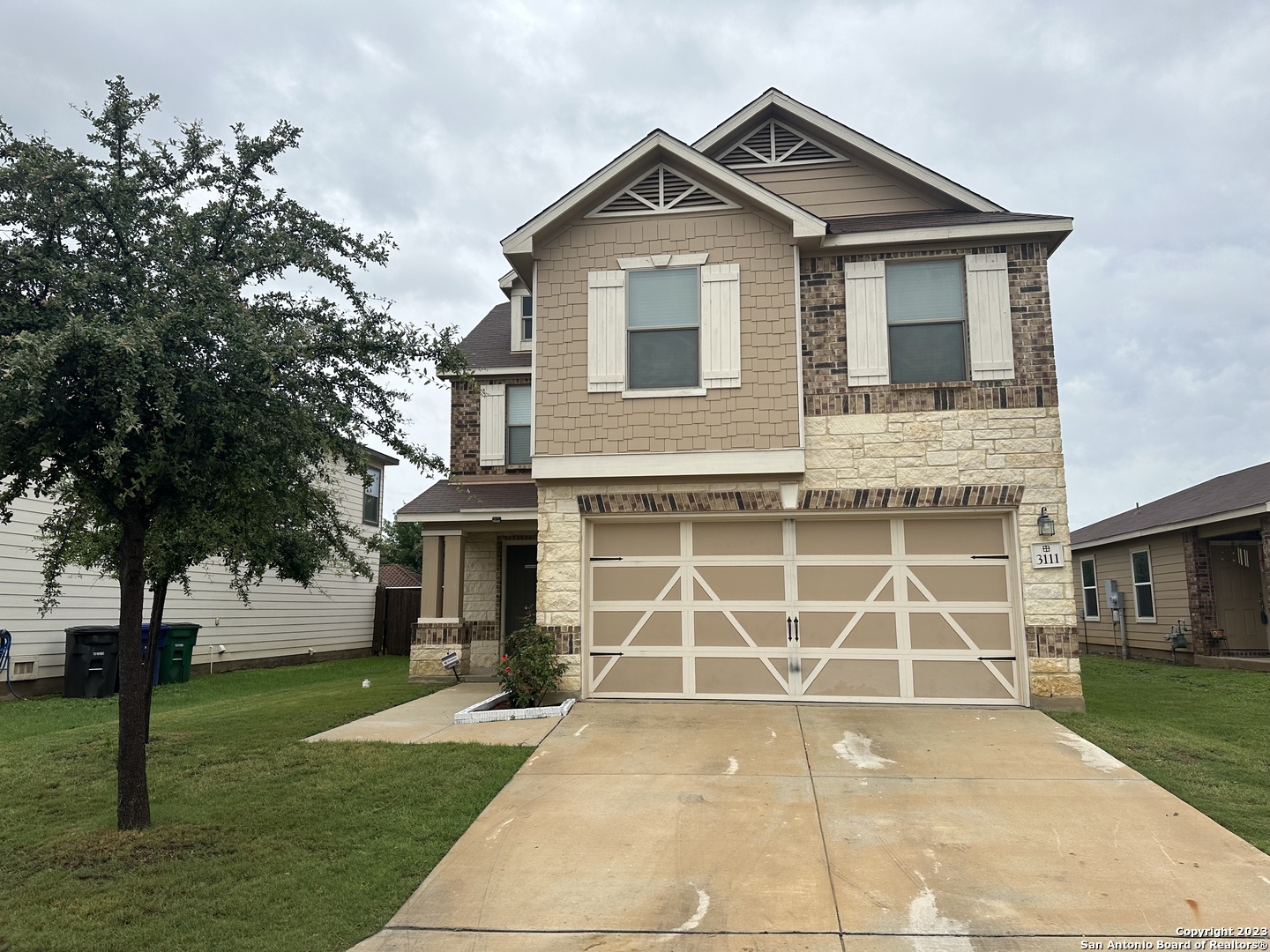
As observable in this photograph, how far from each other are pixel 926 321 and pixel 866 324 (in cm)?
72

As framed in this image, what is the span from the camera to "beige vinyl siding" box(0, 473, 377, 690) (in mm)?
13695

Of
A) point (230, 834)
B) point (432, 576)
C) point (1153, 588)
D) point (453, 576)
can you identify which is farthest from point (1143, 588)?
point (230, 834)

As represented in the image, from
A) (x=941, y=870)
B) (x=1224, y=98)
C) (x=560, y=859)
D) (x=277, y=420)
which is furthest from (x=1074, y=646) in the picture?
(x=1224, y=98)

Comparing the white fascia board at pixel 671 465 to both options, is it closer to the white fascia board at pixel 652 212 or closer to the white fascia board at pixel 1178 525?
the white fascia board at pixel 652 212

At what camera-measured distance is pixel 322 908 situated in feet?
15.3

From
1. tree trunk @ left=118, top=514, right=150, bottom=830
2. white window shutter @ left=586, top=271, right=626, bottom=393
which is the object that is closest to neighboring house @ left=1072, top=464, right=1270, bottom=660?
white window shutter @ left=586, top=271, right=626, bottom=393

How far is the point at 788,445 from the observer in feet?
32.4

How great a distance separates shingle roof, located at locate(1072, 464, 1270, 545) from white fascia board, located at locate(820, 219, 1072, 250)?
25.7 feet

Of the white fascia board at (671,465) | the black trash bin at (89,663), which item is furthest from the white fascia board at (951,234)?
the black trash bin at (89,663)

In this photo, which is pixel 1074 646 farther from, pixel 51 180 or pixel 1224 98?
pixel 1224 98

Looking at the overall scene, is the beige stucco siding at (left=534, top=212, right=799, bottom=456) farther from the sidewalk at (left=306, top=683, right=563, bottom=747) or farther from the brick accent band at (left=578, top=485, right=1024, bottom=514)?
the sidewalk at (left=306, top=683, right=563, bottom=747)

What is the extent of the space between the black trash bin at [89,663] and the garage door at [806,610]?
30.4 ft

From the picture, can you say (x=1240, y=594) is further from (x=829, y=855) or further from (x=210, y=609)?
(x=210, y=609)

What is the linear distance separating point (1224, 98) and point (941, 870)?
16547mm
